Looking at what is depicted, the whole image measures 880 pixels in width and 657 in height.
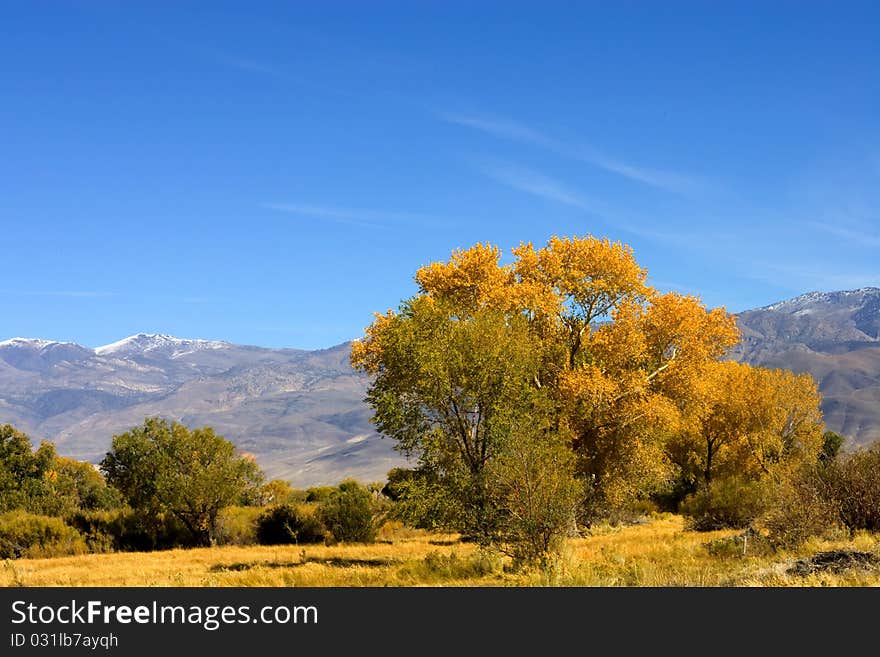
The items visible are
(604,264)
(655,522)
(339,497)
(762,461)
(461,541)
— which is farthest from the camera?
(762,461)

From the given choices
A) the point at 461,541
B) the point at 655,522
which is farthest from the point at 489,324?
the point at 655,522

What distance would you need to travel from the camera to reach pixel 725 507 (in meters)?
40.2

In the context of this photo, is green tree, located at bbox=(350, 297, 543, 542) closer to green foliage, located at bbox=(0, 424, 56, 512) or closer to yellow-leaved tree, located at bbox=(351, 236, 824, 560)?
yellow-leaved tree, located at bbox=(351, 236, 824, 560)

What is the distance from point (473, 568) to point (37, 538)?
3050 centimetres

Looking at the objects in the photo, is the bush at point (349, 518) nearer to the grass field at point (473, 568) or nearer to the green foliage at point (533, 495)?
the grass field at point (473, 568)

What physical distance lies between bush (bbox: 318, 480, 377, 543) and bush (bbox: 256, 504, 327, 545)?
0.63 meters

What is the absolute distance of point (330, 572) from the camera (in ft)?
82.8

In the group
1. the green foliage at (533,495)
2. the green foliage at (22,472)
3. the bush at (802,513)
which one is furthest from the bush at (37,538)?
the bush at (802,513)

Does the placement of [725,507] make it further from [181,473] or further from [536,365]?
[181,473]

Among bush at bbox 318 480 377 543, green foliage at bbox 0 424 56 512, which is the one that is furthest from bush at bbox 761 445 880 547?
green foliage at bbox 0 424 56 512

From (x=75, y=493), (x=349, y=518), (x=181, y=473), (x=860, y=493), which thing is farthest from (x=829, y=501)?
(x=75, y=493)

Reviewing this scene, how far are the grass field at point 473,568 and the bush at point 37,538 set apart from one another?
2901 mm
